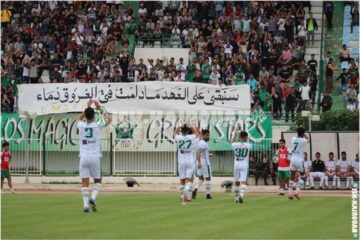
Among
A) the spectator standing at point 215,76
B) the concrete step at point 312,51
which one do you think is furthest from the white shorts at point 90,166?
the concrete step at point 312,51

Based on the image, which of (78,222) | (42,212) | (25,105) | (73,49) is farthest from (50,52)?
(78,222)

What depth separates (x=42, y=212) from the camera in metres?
26.0

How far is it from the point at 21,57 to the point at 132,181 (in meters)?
11.7

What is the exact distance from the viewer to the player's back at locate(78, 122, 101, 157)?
25547 mm

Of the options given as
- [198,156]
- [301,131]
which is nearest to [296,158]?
[301,131]

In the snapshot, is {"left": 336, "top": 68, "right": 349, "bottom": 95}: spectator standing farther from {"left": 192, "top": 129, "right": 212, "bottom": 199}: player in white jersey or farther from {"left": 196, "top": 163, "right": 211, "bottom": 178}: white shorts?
{"left": 196, "top": 163, "right": 211, "bottom": 178}: white shorts

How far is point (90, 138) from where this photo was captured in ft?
83.8

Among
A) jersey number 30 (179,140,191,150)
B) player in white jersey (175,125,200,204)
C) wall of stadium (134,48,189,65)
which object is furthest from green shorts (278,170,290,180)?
wall of stadium (134,48,189,65)

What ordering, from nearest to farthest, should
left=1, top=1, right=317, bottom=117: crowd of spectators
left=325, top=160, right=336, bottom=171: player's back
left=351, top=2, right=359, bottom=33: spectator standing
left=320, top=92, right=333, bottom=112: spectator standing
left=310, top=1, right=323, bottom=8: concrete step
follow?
left=325, top=160, right=336, bottom=171: player's back
left=320, top=92, right=333, bottom=112: spectator standing
left=1, top=1, right=317, bottom=117: crowd of spectators
left=351, top=2, right=359, bottom=33: spectator standing
left=310, top=1, right=323, bottom=8: concrete step

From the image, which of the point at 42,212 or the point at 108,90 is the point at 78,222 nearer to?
the point at 42,212

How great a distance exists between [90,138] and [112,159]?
71.4ft

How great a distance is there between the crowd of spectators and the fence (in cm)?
255

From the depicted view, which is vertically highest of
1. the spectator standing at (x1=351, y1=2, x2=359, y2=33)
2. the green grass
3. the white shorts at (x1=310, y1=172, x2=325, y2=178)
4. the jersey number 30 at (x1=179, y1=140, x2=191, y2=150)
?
the spectator standing at (x1=351, y1=2, x2=359, y2=33)

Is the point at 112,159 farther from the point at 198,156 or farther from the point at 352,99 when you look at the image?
the point at 198,156
